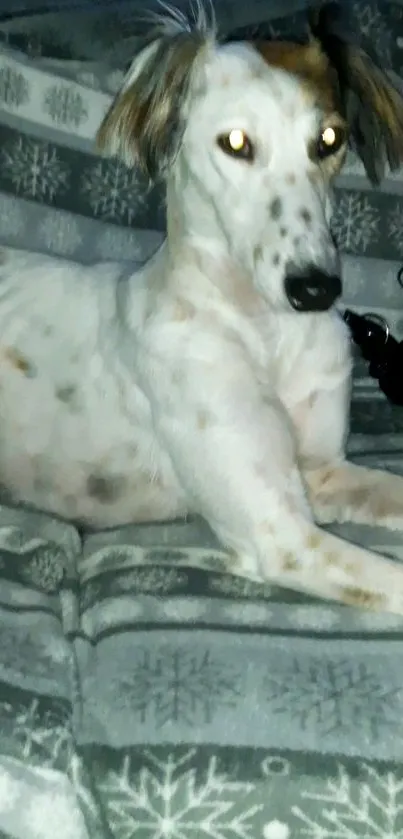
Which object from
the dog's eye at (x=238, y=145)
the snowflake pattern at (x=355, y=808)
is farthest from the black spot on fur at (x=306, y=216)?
the snowflake pattern at (x=355, y=808)

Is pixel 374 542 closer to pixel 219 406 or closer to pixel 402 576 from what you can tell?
pixel 402 576

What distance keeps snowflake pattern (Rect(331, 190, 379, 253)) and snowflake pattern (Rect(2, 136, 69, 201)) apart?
0.70m

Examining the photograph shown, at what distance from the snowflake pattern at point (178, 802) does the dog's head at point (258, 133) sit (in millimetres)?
730

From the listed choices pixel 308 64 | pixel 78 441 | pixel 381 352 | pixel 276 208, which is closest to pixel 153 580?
pixel 78 441

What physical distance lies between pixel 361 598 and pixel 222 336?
531 mm

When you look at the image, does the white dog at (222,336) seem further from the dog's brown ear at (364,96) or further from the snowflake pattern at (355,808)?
the snowflake pattern at (355,808)

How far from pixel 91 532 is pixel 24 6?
1391 mm

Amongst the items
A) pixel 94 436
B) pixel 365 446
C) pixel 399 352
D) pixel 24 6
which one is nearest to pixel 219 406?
pixel 94 436

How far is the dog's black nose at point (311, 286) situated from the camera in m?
1.64

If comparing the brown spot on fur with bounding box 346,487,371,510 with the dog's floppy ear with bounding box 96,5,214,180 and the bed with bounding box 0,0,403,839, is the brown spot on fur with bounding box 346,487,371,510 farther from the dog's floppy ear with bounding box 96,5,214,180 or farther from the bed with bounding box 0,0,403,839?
the dog's floppy ear with bounding box 96,5,214,180

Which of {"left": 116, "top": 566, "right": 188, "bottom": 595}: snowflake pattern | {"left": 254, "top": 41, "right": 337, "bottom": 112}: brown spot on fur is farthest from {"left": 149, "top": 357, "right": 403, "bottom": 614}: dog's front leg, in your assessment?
{"left": 254, "top": 41, "right": 337, "bottom": 112}: brown spot on fur

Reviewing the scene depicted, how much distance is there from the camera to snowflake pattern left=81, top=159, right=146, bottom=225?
2.56m

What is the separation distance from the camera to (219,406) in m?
1.83

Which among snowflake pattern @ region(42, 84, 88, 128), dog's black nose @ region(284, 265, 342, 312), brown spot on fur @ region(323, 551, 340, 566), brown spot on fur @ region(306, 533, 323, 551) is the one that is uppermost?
snowflake pattern @ region(42, 84, 88, 128)
